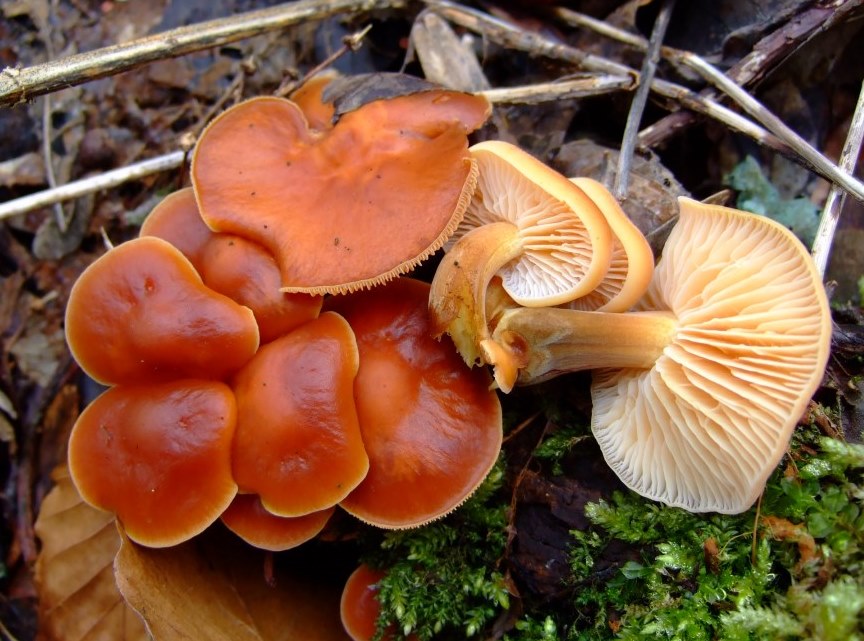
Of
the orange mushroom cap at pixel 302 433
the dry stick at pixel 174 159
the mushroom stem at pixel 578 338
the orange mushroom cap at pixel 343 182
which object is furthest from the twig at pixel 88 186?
the mushroom stem at pixel 578 338

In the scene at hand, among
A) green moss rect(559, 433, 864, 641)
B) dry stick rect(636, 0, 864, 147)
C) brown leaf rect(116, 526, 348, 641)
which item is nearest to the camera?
green moss rect(559, 433, 864, 641)

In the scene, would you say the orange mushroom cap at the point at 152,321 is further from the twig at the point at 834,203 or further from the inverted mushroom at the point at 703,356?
the twig at the point at 834,203

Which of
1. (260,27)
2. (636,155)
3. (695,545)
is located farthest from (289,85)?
(695,545)

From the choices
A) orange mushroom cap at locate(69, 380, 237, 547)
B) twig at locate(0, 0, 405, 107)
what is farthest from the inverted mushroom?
twig at locate(0, 0, 405, 107)

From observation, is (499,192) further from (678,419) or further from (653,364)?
(678,419)

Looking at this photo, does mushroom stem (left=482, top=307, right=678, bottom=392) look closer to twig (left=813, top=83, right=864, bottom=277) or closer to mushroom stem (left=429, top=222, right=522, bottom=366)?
mushroom stem (left=429, top=222, right=522, bottom=366)

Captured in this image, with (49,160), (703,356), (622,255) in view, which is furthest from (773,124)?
(49,160)
